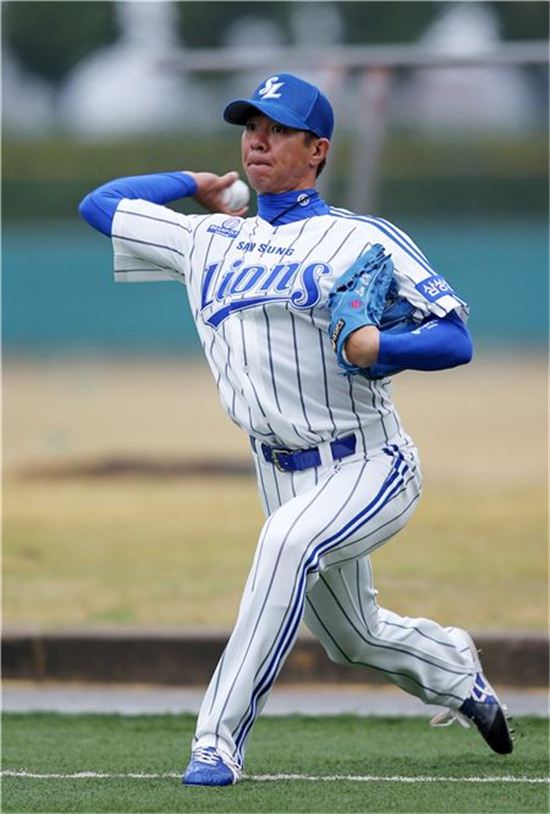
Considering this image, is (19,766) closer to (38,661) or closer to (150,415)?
(38,661)

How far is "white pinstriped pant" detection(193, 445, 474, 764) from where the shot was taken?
5.07 m

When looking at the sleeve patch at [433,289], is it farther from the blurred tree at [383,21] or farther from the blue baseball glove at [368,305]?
the blurred tree at [383,21]

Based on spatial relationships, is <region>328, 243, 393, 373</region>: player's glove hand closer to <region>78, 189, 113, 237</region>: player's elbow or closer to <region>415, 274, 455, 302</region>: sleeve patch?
<region>415, 274, 455, 302</region>: sleeve patch

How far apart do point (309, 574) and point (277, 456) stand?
42 centimetres

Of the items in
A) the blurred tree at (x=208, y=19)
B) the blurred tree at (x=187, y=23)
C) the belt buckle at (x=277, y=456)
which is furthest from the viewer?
the blurred tree at (x=208, y=19)

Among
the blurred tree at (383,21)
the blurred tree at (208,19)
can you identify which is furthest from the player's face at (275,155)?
the blurred tree at (208,19)

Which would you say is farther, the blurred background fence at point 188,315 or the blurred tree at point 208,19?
the blurred tree at point 208,19

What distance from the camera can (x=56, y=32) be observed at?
4247cm

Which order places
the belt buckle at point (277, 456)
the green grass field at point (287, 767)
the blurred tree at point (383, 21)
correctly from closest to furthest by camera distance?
the green grass field at point (287, 767) < the belt buckle at point (277, 456) < the blurred tree at point (383, 21)

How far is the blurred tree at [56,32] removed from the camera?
41.1 meters

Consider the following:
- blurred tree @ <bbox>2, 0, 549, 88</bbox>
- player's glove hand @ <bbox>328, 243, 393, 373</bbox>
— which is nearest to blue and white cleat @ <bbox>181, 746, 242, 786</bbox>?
player's glove hand @ <bbox>328, 243, 393, 373</bbox>

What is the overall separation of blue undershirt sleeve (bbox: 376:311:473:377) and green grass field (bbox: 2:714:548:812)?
1.24 m

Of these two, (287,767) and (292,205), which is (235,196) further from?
(287,767)

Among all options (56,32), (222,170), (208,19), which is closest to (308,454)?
(222,170)
